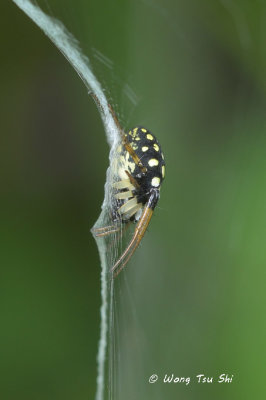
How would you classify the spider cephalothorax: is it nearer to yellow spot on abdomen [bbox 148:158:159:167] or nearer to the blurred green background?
yellow spot on abdomen [bbox 148:158:159:167]

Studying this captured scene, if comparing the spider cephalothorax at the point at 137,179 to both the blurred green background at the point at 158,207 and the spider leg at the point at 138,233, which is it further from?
the blurred green background at the point at 158,207

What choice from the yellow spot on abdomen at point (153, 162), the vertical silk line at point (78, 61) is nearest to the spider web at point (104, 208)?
the vertical silk line at point (78, 61)

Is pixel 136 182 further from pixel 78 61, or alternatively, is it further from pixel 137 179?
pixel 78 61

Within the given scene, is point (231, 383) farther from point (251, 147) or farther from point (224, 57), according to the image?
point (224, 57)

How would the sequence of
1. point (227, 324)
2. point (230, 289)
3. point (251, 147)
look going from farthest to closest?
point (251, 147) → point (230, 289) → point (227, 324)

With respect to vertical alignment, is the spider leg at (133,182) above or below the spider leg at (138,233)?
above

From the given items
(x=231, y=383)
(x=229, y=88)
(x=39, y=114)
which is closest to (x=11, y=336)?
(x=231, y=383)
